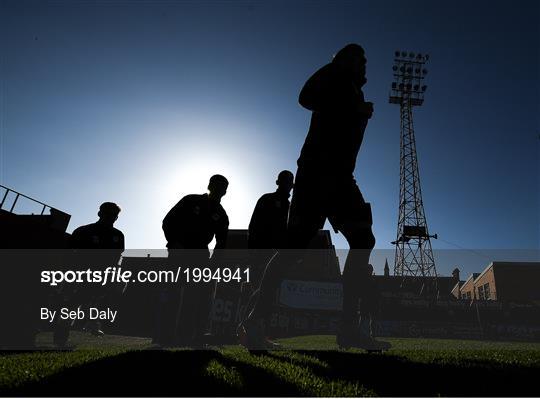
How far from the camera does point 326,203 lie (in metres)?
2.96

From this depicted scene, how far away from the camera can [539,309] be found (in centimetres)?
2058

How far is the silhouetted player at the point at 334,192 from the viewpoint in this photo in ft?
9.53

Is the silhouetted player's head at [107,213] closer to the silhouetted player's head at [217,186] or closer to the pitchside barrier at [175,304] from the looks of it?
the pitchside barrier at [175,304]

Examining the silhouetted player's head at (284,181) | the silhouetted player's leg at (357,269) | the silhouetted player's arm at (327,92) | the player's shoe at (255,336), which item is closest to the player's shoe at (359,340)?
the silhouetted player's leg at (357,269)

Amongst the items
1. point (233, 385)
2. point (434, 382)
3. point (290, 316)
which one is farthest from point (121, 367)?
point (290, 316)

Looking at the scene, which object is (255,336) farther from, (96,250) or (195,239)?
(96,250)

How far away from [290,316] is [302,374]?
722 inches

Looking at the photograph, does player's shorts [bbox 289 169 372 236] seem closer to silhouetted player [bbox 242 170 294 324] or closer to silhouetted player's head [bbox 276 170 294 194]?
silhouetted player [bbox 242 170 294 324]

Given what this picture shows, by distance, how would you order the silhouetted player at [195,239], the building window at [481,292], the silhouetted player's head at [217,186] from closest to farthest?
the silhouetted player at [195,239] < the silhouetted player's head at [217,186] < the building window at [481,292]

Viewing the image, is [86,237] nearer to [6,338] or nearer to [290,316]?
[6,338]

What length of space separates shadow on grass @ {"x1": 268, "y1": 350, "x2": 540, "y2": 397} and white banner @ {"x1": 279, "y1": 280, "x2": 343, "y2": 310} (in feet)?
61.2

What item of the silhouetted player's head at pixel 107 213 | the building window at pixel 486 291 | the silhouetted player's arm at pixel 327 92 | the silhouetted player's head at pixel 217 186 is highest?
the building window at pixel 486 291

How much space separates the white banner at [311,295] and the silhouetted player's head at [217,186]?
637 inches

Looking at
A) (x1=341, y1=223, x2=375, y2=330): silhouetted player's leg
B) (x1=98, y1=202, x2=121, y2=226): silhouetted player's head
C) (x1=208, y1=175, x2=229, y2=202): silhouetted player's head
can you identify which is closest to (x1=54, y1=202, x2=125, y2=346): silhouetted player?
(x1=98, y1=202, x2=121, y2=226): silhouetted player's head
